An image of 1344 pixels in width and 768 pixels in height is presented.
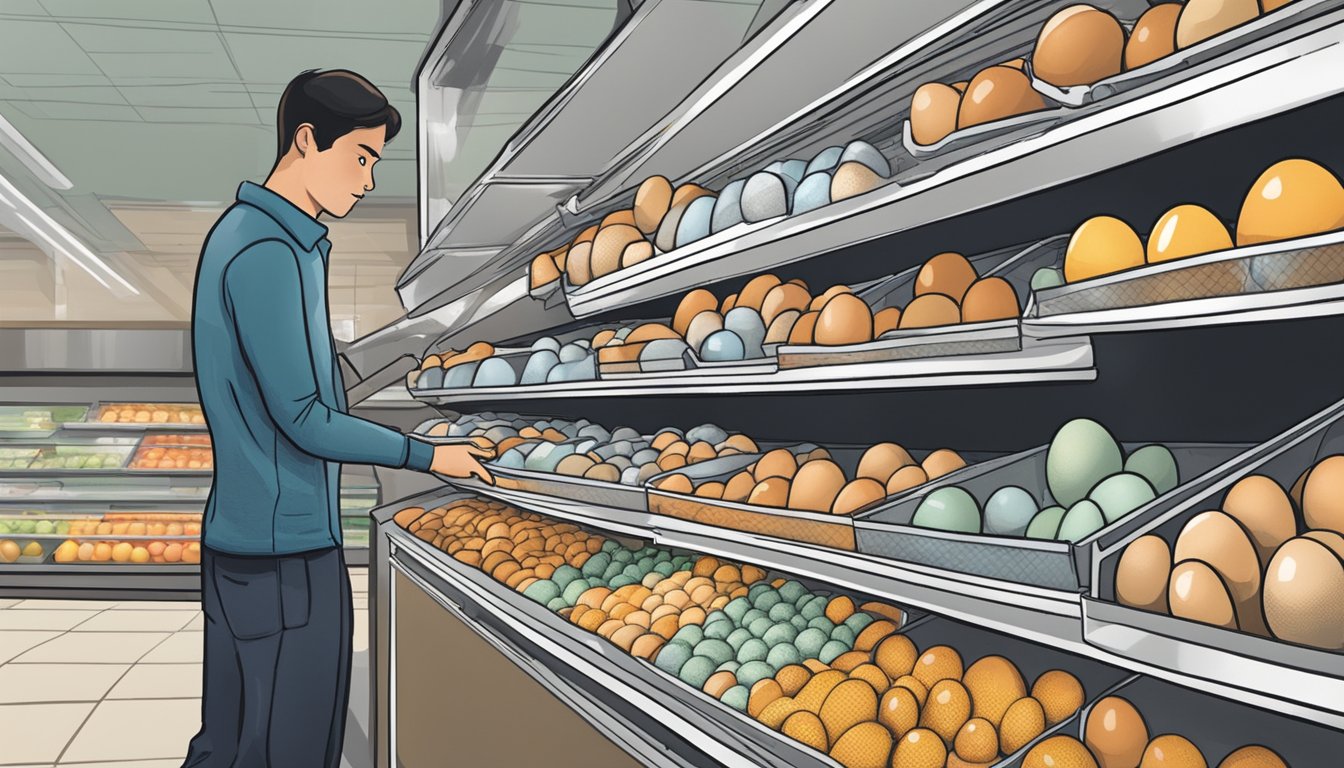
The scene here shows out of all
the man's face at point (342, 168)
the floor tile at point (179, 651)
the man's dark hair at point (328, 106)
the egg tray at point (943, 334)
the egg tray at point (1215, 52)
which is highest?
the man's dark hair at point (328, 106)

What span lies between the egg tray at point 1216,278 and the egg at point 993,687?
1.85ft

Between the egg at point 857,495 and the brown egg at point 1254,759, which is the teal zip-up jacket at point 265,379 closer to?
the egg at point 857,495

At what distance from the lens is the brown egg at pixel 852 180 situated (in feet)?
4.40

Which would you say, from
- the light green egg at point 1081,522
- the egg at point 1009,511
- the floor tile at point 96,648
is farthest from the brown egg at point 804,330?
the floor tile at point 96,648

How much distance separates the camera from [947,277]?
4.40ft

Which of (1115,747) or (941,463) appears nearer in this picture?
(1115,747)

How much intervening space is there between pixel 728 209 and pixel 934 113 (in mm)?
499

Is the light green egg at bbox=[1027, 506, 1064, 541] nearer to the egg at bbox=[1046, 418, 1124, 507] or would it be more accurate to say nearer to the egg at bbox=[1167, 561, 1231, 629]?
the egg at bbox=[1046, 418, 1124, 507]

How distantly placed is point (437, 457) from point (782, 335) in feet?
3.50

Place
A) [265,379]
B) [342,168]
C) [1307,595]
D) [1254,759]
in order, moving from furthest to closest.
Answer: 1. [342,168]
2. [265,379]
3. [1254,759]
4. [1307,595]

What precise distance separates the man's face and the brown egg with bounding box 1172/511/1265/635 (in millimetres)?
1750

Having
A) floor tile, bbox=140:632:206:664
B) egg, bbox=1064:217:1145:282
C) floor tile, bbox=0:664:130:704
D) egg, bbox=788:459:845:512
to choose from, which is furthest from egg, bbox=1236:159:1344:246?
floor tile, bbox=140:632:206:664

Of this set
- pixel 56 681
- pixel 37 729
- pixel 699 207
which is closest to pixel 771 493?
pixel 699 207

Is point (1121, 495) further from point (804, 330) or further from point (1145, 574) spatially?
point (804, 330)
